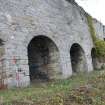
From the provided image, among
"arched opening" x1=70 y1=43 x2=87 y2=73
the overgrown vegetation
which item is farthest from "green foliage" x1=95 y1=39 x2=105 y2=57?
"arched opening" x1=70 y1=43 x2=87 y2=73

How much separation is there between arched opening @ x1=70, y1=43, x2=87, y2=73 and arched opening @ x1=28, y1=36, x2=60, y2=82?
2.61 meters

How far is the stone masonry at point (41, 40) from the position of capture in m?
8.67

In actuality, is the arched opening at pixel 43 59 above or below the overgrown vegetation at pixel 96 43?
below

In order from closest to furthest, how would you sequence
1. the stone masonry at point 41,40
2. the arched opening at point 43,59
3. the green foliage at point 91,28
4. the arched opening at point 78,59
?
the stone masonry at point 41,40 → the arched opening at point 43,59 → the arched opening at point 78,59 → the green foliage at point 91,28

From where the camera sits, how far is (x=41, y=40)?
443 inches

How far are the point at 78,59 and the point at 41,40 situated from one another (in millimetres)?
3318

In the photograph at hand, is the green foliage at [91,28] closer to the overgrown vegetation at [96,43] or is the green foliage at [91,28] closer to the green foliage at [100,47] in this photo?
the overgrown vegetation at [96,43]

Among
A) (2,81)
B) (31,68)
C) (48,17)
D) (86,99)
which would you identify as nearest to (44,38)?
(48,17)

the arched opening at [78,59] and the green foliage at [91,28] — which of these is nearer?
the arched opening at [78,59]

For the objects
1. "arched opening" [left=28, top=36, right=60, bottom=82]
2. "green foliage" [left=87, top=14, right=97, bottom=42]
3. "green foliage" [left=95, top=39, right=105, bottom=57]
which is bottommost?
"arched opening" [left=28, top=36, right=60, bottom=82]

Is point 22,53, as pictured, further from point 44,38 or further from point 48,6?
point 48,6

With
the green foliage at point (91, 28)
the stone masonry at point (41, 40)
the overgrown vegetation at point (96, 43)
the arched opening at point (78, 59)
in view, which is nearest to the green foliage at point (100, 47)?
the overgrown vegetation at point (96, 43)

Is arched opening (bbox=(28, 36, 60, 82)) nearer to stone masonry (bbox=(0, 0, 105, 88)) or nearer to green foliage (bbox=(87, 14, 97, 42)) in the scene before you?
stone masonry (bbox=(0, 0, 105, 88))

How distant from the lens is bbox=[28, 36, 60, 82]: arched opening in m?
11.1
